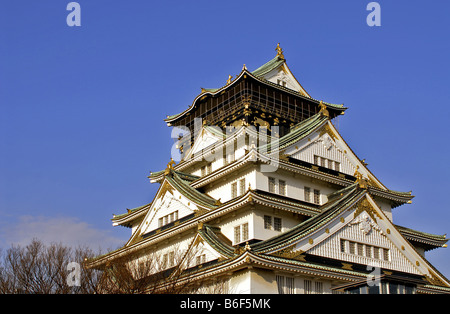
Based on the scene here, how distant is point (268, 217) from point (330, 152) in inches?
399

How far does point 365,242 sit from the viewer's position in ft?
129

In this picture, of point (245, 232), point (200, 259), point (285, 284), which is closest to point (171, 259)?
point (200, 259)

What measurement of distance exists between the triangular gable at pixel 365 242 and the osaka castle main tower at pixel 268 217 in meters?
0.08

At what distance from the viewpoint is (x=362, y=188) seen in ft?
132

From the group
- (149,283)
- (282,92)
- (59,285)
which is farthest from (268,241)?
(282,92)

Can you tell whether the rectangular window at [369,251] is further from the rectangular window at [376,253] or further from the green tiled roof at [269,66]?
the green tiled roof at [269,66]

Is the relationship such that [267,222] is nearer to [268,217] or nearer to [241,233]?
[268,217]

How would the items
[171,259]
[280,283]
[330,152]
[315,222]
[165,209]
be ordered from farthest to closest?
1. [330,152]
2. [165,209]
3. [171,259]
4. [315,222]
5. [280,283]

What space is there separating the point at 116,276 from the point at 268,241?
32.8 feet

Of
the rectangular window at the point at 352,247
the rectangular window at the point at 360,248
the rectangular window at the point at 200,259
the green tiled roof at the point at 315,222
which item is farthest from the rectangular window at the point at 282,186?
the rectangular window at the point at 200,259

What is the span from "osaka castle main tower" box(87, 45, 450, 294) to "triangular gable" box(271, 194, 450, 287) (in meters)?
0.08

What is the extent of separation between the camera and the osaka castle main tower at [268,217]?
34.8 meters

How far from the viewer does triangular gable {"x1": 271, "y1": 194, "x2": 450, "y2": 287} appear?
1465 inches

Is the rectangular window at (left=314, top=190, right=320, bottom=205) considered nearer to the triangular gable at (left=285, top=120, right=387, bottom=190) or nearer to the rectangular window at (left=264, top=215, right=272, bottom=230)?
the triangular gable at (left=285, top=120, right=387, bottom=190)
